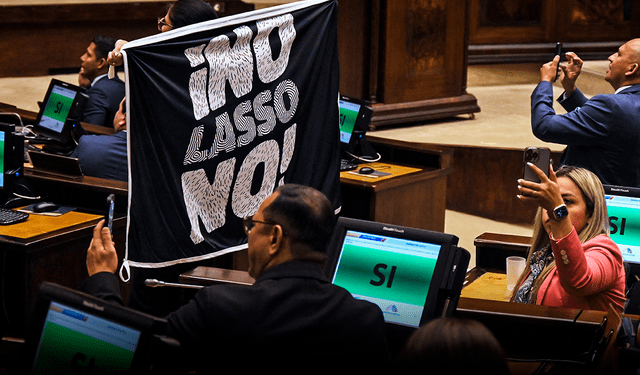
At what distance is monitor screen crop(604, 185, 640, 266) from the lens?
9.70 ft

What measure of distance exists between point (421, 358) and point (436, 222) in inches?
144

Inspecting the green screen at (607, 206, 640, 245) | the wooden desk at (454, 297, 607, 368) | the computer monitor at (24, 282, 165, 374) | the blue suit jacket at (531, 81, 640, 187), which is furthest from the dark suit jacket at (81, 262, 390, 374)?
the blue suit jacket at (531, 81, 640, 187)

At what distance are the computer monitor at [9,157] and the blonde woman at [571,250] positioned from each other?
2.24m

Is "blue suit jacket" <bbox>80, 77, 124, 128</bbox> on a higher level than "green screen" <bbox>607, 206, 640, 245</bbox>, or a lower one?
higher

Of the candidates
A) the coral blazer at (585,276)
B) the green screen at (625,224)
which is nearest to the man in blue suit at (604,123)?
the green screen at (625,224)

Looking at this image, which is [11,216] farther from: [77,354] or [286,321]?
[286,321]

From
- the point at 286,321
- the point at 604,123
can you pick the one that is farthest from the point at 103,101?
the point at 286,321

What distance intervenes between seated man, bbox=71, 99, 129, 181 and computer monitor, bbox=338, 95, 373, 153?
1.29 m

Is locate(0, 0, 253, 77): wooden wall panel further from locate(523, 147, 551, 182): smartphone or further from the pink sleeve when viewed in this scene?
the pink sleeve

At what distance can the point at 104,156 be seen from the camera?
162 inches

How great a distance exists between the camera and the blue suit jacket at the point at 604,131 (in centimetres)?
358

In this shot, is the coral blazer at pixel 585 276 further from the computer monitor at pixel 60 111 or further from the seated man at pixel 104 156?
the computer monitor at pixel 60 111

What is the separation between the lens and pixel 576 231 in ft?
8.21

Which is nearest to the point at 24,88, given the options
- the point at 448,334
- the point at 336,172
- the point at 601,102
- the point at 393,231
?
the point at 336,172
